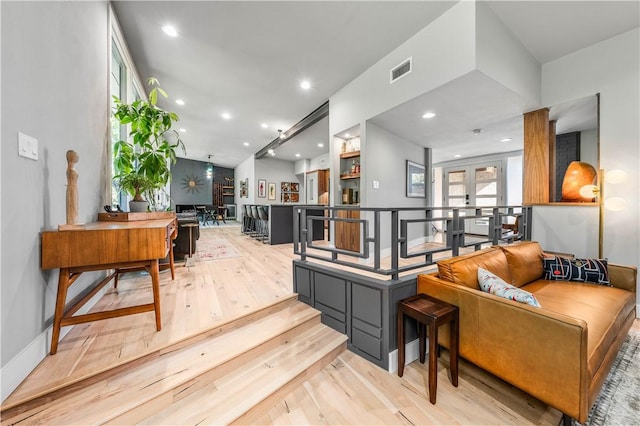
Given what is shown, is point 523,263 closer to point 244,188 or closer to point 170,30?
point 170,30

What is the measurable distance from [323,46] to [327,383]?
151 inches

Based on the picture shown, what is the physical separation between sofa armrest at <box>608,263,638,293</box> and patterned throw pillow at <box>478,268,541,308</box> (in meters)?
1.41

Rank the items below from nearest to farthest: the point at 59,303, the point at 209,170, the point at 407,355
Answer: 1. the point at 59,303
2. the point at 407,355
3. the point at 209,170

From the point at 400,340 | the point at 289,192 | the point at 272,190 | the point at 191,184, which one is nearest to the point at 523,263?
the point at 400,340

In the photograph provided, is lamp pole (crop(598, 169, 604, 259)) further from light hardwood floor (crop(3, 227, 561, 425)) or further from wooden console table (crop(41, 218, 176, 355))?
wooden console table (crop(41, 218, 176, 355))

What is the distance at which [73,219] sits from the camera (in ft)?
4.89

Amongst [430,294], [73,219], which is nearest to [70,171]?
[73,219]

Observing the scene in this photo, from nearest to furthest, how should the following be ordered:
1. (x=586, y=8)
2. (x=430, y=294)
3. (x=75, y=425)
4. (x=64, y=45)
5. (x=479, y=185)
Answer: (x=75, y=425) → (x=64, y=45) → (x=430, y=294) → (x=586, y=8) → (x=479, y=185)

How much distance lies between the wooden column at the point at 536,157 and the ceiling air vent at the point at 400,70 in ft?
7.07

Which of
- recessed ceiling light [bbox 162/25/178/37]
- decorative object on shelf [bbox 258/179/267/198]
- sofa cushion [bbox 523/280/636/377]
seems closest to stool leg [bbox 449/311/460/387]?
sofa cushion [bbox 523/280/636/377]

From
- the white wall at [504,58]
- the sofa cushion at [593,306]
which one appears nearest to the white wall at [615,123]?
the white wall at [504,58]

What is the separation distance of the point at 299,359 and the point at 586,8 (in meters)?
4.50

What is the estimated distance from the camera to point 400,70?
316 centimetres

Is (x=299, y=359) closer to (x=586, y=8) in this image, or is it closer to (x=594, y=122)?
(x=586, y=8)
